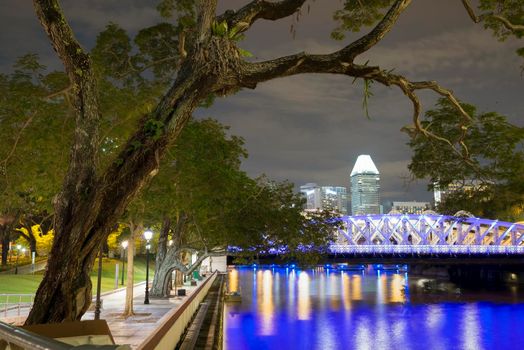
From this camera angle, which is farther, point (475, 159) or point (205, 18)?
point (475, 159)

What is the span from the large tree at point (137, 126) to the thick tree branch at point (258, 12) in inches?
0.7

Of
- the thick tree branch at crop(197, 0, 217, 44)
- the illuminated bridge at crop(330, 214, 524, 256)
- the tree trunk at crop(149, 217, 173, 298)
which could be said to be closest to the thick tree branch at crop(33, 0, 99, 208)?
the thick tree branch at crop(197, 0, 217, 44)

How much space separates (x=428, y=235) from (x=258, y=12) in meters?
111

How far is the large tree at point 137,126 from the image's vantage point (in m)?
6.15

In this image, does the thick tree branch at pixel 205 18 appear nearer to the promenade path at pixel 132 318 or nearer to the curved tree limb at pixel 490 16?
the curved tree limb at pixel 490 16

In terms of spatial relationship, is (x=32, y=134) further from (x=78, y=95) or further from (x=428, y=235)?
(x=428, y=235)

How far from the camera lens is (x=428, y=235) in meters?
111

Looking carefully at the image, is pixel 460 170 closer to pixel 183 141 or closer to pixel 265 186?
pixel 183 141

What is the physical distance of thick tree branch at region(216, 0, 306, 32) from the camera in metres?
6.97

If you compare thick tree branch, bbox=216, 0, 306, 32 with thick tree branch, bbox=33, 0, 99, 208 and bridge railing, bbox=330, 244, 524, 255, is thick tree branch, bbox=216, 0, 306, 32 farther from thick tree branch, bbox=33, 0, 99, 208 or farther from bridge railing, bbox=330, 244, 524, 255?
bridge railing, bbox=330, 244, 524, 255

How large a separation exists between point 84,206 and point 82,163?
2.67 ft

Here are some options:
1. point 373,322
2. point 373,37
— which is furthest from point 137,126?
point 373,322

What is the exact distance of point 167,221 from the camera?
113 ft

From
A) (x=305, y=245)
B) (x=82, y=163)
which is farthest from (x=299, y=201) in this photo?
(x=82, y=163)
